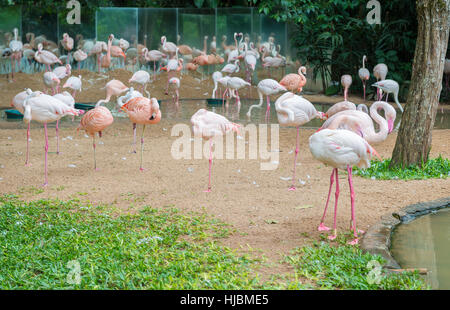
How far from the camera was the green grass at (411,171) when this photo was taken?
6.86 meters

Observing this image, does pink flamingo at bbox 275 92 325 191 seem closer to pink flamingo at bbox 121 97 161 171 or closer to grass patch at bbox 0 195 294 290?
pink flamingo at bbox 121 97 161 171

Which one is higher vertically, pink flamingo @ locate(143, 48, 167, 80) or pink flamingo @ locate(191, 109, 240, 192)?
pink flamingo @ locate(143, 48, 167, 80)

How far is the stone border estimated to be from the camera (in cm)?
424

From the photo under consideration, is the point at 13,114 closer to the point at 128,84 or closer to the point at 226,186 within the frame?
the point at 128,84

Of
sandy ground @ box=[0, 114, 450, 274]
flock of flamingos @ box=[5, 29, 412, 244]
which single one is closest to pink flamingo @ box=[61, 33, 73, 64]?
flock of flamingos @ box=[5, 29, 412, 244]

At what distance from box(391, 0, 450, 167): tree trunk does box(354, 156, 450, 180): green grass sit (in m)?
0.10

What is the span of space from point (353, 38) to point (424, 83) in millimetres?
10288

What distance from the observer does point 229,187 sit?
6.64 metres

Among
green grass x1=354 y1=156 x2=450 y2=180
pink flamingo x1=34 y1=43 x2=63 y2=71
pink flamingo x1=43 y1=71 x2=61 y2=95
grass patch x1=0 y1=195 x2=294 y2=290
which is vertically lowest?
grass patch x1=0 y1=195 x2=294 y2=290

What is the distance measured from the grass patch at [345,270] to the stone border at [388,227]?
86mm

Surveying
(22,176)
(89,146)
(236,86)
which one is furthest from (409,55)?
(22,176)

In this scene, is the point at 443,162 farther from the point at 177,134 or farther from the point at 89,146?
the point at 89,146

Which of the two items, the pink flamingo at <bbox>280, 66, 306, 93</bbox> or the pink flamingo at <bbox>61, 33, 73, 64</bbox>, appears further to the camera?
the pink flamingo at <bbox>61, 33, 73, 64</bbox>

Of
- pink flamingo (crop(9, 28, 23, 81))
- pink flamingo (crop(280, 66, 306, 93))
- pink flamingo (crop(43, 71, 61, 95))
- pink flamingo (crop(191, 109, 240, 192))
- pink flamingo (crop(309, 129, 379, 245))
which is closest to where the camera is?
pink flamingo (crop(309, 129, 379, 245))
